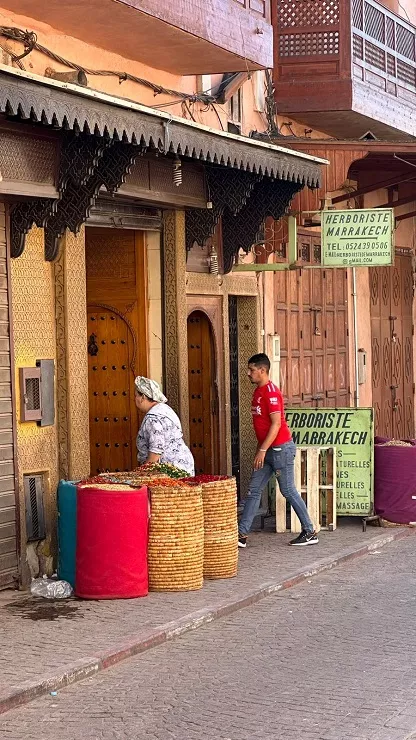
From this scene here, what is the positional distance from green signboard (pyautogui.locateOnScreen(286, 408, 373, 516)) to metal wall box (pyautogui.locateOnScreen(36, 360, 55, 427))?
3668 millimetres

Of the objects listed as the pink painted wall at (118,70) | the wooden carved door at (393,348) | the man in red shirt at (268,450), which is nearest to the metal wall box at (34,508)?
the man in red shirt at (268,450)

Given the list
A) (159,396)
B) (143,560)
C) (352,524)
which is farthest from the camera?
(352,524)

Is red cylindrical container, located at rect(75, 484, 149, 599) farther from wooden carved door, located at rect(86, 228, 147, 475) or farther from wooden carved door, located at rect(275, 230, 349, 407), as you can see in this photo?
wooden carved door, located at rect(275, 230, 349, 407)

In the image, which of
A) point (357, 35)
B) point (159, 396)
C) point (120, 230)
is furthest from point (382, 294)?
point (159, 396)

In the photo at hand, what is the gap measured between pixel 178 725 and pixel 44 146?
5.16 metres

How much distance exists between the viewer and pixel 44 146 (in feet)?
34.8

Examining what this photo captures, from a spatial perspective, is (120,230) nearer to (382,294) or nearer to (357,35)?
(357,35)

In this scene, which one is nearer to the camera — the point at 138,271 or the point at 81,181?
the point at 81,181

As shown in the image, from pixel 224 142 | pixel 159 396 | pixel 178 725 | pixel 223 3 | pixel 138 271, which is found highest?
pixel 223 3

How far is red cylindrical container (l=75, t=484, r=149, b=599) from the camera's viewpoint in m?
10.3

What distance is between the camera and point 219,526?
11102 millimetres

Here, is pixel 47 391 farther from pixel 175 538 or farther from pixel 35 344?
pixel 175 538

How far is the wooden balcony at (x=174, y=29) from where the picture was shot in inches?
456

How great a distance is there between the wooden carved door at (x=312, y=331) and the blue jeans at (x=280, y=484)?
4.05 meters
